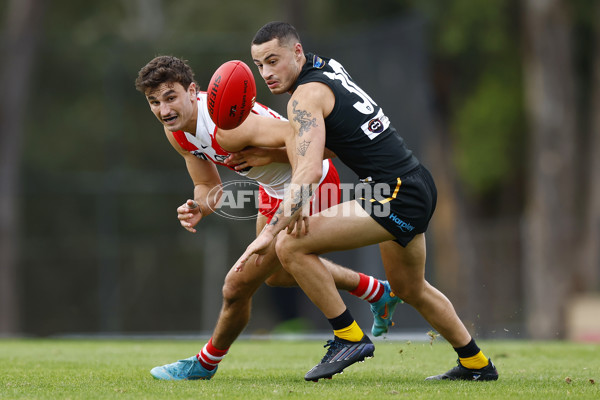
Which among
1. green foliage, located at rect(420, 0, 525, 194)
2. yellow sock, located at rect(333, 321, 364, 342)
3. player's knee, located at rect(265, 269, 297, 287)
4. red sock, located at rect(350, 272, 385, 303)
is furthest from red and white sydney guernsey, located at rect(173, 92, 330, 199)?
green foliage, located at rect(420, 0, 525, 194)

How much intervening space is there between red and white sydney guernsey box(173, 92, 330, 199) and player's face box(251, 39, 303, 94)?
0.41 m

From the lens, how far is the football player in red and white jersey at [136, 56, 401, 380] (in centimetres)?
572

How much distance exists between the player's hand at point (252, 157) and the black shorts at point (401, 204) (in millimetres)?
613

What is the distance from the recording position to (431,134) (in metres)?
21.6

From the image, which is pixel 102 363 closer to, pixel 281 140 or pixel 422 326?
pixel 281 140

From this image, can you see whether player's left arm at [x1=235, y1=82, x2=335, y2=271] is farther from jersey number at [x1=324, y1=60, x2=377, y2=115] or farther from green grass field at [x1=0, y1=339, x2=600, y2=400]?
green grass field at [x1=0, y1=339, x2=600, y2=400]

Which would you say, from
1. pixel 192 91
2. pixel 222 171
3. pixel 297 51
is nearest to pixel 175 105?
pixel 192 91

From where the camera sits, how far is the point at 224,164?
5871 mm

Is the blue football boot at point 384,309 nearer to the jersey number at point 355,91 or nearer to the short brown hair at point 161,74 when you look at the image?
the jersey number at point 355,91

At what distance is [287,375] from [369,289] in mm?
790

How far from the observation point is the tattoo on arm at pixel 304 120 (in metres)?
5.35

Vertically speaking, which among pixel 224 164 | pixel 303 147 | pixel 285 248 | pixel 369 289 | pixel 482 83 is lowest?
pixel 369 289

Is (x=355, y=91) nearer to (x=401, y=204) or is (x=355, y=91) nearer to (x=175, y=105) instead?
(x=401, y=204)

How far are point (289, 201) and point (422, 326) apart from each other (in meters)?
10.1
